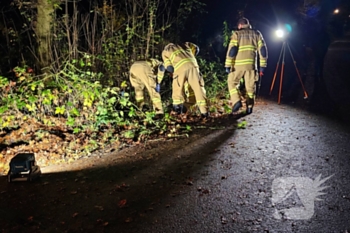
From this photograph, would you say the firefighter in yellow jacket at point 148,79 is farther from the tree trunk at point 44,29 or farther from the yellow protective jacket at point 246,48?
the tree trunk at point 44,29

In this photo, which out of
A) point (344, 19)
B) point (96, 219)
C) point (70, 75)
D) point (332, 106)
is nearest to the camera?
point (96, 219)

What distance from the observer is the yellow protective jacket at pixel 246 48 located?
765 cm

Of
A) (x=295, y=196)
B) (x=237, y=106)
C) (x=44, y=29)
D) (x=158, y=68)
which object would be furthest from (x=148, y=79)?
(x=295, y=196)

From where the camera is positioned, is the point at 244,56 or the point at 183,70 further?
the point at 244,56

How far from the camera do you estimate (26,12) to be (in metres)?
8.73

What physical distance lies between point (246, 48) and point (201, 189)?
4342mm

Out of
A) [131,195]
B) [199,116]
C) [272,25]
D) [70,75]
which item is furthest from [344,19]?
[131,195]

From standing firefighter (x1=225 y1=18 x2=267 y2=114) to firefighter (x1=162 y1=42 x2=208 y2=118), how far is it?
864 mm

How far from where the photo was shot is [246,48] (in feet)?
25.1

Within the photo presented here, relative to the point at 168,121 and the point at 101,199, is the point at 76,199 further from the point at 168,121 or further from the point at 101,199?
the point at 168,121

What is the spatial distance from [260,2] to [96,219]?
16.3m

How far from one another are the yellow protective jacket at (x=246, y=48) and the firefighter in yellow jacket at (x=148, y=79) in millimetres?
1740

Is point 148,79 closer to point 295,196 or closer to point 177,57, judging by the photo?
point 177,57

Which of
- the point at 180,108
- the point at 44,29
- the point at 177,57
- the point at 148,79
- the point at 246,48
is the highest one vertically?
the point at 44,29
